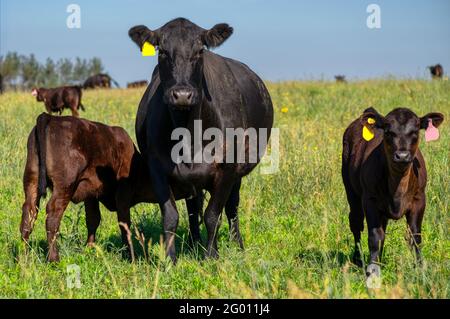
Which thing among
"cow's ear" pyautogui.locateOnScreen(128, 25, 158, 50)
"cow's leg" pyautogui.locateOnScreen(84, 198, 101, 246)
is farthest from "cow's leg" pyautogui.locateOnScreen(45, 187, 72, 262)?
"cow's ear" pyautogui.locateOnScreen(128, 25, 158, 50)

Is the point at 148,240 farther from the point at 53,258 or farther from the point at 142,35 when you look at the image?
the point at 142,35

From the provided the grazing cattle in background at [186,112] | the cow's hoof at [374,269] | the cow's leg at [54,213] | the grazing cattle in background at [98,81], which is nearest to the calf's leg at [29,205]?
the cow's leg at [54,213]

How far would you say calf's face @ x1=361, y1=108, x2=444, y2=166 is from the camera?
18.7ft

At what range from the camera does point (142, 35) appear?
639 centimetres

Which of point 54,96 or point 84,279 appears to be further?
point 54,96

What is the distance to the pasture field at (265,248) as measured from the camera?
508 centimetres

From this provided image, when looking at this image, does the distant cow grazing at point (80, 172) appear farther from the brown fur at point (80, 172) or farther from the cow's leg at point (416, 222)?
the cow's leg at point (416, 222)

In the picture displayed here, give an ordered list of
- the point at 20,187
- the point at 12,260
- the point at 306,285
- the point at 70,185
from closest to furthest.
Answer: the point at 306,285 < the point at 12,260 < the point at 70,185 < the point at 20,187

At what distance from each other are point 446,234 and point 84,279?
3.78 meters

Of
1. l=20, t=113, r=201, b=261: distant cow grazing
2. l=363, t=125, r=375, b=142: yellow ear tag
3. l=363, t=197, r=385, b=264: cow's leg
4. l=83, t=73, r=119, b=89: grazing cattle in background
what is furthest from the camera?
l=83, t=73, r=119, b=89: grazing cattle in background

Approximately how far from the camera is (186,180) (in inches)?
258

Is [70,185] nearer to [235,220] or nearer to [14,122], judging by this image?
[235,220]

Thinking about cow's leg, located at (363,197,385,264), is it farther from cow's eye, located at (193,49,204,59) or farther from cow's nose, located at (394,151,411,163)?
cow's eye, located at (193,49,204,59)
